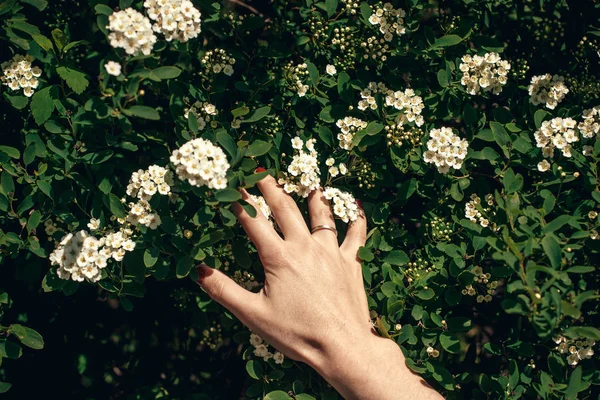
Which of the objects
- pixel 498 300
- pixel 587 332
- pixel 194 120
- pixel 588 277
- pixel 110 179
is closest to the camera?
pixel 587 332

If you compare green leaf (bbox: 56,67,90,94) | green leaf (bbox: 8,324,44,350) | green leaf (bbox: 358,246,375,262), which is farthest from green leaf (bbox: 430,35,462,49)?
green leaf (bbox: 8,324,44,350)

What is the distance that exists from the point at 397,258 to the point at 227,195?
3.84 ft

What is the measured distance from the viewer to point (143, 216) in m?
2.95

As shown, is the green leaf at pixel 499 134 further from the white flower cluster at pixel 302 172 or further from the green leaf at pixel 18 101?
the green leaf at pixel 18 101

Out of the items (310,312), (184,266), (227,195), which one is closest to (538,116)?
(310,312)

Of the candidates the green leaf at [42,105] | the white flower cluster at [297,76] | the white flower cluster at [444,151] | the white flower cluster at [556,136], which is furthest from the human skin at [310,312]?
the white flower cluster at [556,136]

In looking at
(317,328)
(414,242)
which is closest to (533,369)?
(414,242)

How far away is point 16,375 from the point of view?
12.9 feet

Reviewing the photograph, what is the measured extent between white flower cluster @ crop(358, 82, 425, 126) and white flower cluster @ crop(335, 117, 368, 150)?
100mm

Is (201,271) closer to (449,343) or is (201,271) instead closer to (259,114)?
(259,114)

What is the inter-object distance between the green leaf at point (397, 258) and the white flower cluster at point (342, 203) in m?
0.31

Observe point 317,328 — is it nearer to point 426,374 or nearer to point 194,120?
point 426,374

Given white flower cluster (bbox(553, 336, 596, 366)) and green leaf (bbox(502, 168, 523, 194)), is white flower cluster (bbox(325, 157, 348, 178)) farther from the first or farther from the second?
white flower cluster (bbox(553, 336, 596, 366))

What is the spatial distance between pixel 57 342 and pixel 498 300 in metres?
3.24
